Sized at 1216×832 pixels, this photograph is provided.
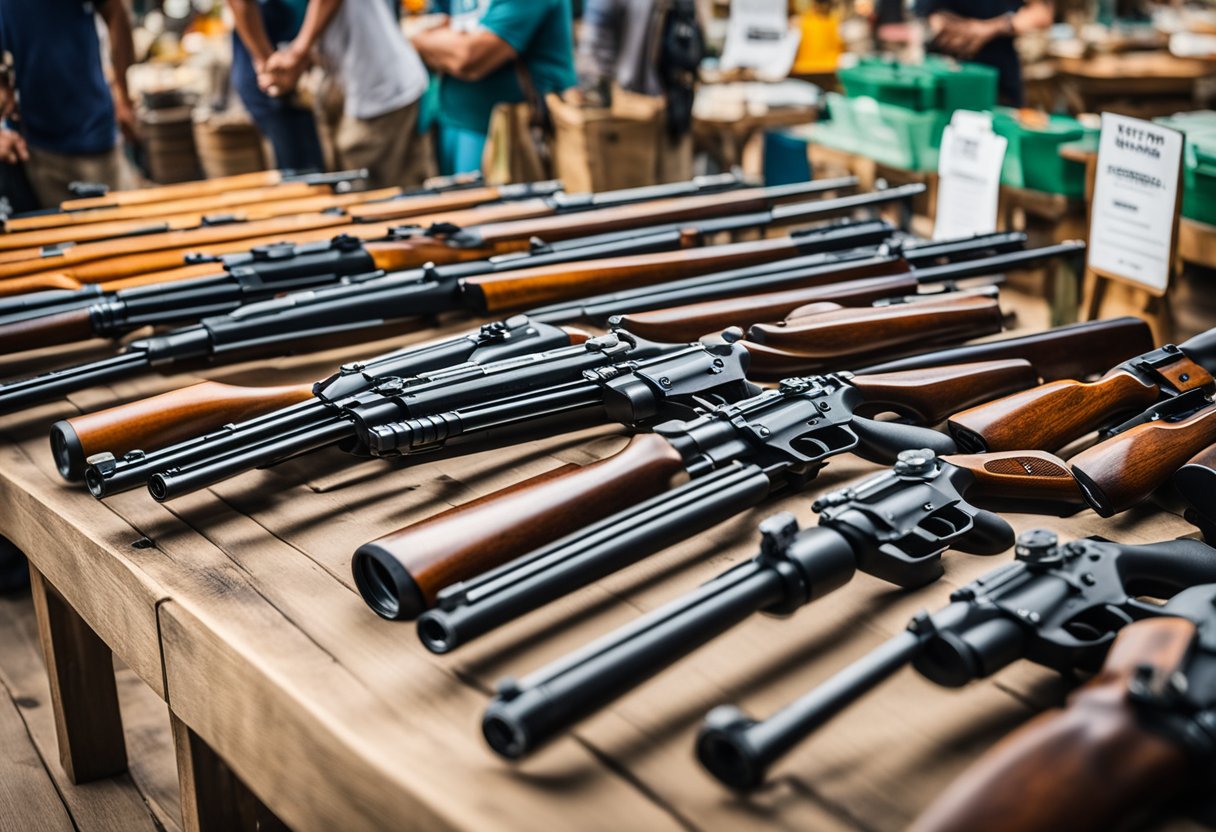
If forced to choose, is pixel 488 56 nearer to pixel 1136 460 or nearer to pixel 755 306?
pixel 755 306

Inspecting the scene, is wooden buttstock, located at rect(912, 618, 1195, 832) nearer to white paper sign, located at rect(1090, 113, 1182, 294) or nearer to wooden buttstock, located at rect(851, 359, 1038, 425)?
wooden buttstock, located at rect(851, 359, 1038, 425)

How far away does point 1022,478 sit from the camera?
4.54 ft

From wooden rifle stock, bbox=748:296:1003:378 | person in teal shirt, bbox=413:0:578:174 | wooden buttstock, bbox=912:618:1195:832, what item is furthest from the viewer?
person in teal shirt, bbox=413:0:578:174

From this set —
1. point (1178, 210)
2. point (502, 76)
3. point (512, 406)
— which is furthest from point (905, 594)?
point (502, 76)

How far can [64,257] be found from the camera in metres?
2.36

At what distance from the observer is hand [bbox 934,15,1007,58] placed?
4695mm

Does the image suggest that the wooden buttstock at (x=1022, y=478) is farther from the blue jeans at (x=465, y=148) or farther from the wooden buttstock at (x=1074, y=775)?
the blue jeans at (x=465, y=148)

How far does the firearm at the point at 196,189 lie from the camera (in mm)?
3066

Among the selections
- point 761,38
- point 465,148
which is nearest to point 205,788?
point 465,148

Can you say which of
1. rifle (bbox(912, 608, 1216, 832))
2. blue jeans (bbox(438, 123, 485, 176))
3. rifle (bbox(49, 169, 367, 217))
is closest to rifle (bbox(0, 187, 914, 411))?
rifle (bbox(49, 169, 367, 217))

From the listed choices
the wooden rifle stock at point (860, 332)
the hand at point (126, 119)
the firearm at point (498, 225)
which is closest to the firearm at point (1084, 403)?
the wooden rifle stock at point (860, 332)

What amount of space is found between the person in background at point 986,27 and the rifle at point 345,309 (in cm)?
291

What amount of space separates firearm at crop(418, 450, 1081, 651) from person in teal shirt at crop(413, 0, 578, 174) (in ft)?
8.80

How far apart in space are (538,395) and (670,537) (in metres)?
0.44
